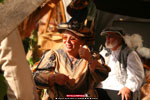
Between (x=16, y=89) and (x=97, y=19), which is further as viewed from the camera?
(x=97, y=19)

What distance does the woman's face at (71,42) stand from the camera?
1.14m

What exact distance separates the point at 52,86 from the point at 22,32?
1.79 ft

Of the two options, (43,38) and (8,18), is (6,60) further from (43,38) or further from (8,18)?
(43,38)

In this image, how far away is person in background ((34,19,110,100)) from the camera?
1117 mm

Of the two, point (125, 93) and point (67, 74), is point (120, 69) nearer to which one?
point (125, 93)

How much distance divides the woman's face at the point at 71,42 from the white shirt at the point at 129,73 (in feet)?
0.47

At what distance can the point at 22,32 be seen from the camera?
1517mm

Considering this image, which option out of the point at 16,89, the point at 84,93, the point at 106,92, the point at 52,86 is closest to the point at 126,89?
the point at 106,92

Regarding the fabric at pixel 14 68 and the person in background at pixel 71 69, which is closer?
the fabric at pixel 14 68

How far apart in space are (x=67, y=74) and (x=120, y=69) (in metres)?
0.28

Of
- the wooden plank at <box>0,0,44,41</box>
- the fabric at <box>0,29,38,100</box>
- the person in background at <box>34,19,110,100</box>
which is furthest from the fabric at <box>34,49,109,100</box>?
the wooden plank at <box>0,0,44,41</box>

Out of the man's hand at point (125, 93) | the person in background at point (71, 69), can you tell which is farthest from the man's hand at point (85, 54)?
the man's hand at point (125, 93)

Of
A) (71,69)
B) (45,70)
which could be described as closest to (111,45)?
(71,69)

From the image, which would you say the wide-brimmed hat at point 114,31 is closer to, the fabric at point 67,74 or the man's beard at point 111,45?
the man's beard at point 111,45
